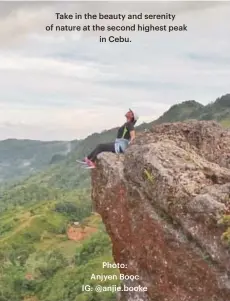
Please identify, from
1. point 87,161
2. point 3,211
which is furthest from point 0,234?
point 87,161

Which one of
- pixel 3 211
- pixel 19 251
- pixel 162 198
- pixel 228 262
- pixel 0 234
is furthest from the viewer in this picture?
pixel 3 211

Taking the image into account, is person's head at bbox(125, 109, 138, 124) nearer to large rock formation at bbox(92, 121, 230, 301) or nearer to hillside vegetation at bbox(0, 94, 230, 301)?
large rock formation at bbox(92, 121, 230, 301)

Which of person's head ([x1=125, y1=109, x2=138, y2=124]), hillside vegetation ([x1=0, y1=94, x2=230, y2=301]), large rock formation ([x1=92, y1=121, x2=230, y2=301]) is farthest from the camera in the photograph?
hillside vegetation ([x1=0, y1=94, x2=230, y2=301])

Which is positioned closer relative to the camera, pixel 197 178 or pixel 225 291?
pixel 225 291

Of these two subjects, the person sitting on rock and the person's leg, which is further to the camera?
the person's leg

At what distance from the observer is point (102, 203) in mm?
12500

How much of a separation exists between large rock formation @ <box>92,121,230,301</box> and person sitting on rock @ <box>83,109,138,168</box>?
9.1 inches

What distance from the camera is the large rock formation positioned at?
33.5 ft

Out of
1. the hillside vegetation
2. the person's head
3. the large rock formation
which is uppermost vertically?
the person's head

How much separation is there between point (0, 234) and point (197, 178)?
368ft

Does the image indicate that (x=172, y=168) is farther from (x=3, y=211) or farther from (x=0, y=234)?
(x=3, y=211)

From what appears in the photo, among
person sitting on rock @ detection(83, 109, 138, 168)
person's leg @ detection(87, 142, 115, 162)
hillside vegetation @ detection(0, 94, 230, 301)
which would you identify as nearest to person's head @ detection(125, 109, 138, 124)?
person sitting on rock @ detection(83, 109, 138, 168)

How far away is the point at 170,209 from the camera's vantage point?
1076 centimetres

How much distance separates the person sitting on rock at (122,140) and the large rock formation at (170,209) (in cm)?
23
